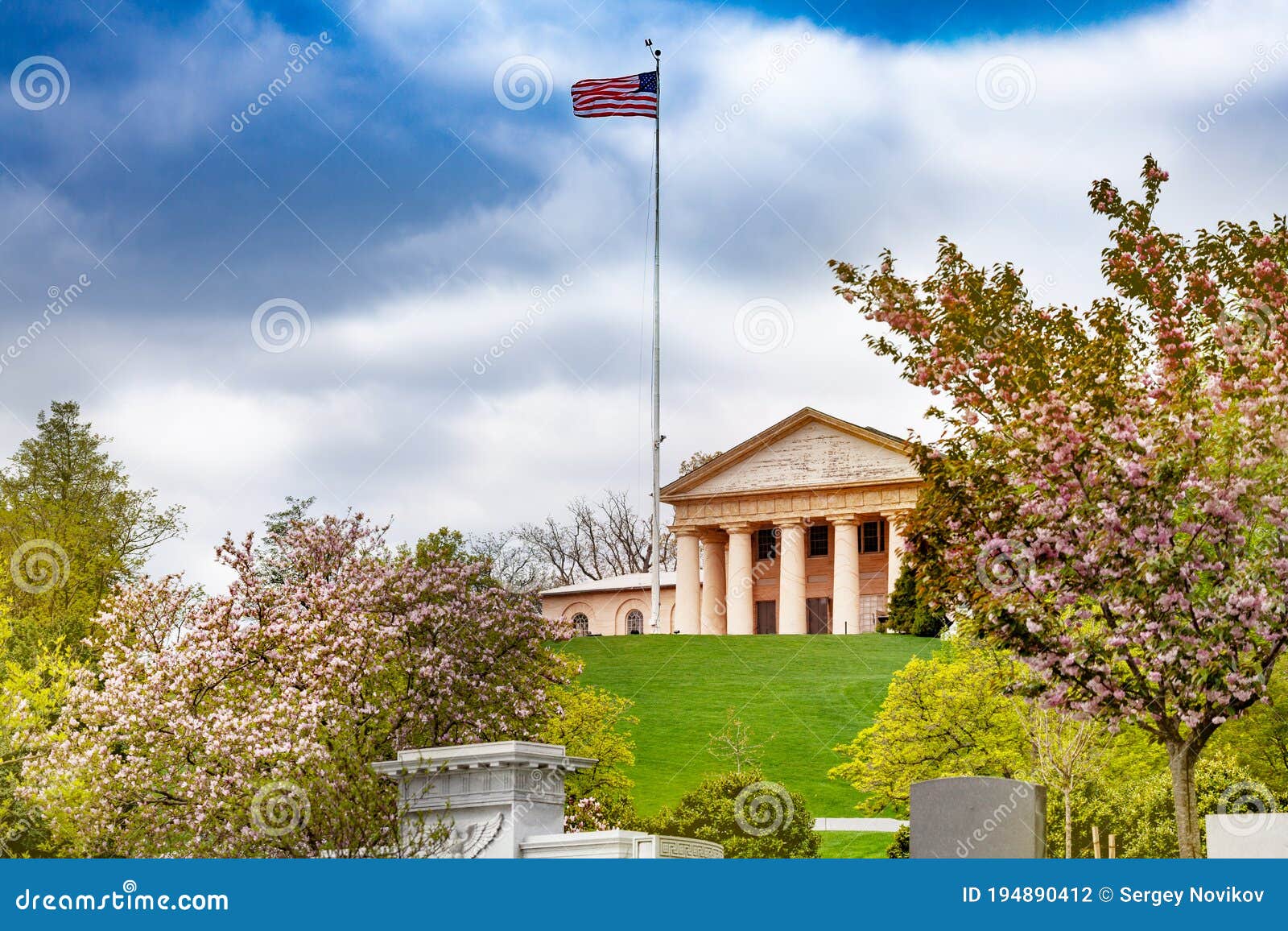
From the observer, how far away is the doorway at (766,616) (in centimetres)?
7306

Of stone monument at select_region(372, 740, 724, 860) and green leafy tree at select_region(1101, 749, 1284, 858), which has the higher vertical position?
stone monument at select_region(372, 740, 724, 860)

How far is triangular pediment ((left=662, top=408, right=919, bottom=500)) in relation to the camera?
67312mm

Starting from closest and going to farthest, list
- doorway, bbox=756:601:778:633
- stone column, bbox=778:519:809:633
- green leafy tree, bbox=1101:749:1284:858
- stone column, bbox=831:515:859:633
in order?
1. green leafy tree, bbox=1101:749:1284:858
2. stone column, bbox=831:515:859:633
3. stone column, bbox=778:519:809:633
4. doorway, bbox=756:601:778:633

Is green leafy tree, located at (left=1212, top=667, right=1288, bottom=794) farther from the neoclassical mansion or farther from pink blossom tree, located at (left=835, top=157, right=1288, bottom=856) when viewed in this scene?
the neoclassical mansion

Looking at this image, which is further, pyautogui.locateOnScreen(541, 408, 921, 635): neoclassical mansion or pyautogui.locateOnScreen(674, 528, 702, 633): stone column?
pyautogui.locateOnScreen(674, 528, 702, 633): stone column

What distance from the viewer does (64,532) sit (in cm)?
4769

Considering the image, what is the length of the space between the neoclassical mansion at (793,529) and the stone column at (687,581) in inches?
2.2

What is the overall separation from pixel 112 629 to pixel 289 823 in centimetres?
1127

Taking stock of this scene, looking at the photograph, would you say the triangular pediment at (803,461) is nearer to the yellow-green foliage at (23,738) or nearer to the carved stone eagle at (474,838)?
the yellow-green foliage at (23,738)

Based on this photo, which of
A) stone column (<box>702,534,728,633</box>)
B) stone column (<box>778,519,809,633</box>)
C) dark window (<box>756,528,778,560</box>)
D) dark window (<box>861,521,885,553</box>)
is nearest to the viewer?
stone column (<box>778,519,809,633</box>)

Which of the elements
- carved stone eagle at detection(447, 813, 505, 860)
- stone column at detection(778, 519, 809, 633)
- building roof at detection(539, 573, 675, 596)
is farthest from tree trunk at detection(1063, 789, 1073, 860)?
building roof at detection(539, 573, 675, 596)

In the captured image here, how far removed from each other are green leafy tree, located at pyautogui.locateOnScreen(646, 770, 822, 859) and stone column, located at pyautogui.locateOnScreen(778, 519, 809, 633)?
38.3 m

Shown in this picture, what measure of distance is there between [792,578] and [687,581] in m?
5.64

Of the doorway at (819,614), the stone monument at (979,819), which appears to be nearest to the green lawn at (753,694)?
the doorway at (819,614)
